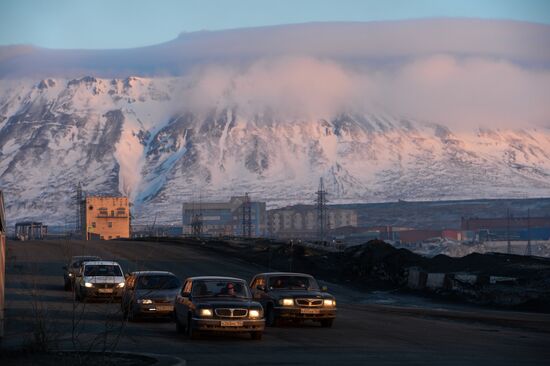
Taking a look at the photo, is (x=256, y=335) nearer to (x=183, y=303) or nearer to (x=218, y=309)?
(x=218, y=309)

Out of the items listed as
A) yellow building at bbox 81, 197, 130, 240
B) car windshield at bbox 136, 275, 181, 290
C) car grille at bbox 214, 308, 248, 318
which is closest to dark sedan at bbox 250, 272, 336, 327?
car windshield at bbox 136, 275, 181, 290

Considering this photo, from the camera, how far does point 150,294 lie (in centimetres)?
3114

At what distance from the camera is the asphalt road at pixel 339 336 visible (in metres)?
21.2

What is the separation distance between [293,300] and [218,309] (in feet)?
14.2

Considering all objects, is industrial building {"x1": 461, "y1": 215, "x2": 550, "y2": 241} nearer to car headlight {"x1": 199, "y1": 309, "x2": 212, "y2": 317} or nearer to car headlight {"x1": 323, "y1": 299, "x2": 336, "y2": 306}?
car headlight {"x1": 323, "y1": 299, "x2": 336, "y2": 306}

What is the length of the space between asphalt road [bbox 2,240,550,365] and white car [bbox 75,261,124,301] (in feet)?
1.76

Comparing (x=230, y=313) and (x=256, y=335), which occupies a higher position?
(x=230, y=313)

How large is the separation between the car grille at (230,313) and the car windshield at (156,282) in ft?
22.7

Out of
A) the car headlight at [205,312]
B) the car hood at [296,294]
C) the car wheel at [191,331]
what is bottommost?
the car wheel at [191,331]

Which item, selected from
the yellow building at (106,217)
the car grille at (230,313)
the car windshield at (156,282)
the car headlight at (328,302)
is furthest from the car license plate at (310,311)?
the yellow building at (106,217)

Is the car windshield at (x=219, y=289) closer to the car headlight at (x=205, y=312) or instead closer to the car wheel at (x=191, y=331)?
the car wheel at (x=191, y=331)

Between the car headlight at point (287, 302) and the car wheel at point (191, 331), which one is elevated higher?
the car headlight at point (287, 302)

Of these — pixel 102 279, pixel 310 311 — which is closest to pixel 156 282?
pixel 310 311

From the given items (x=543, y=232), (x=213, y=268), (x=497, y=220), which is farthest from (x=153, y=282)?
(x=497, y=220)
